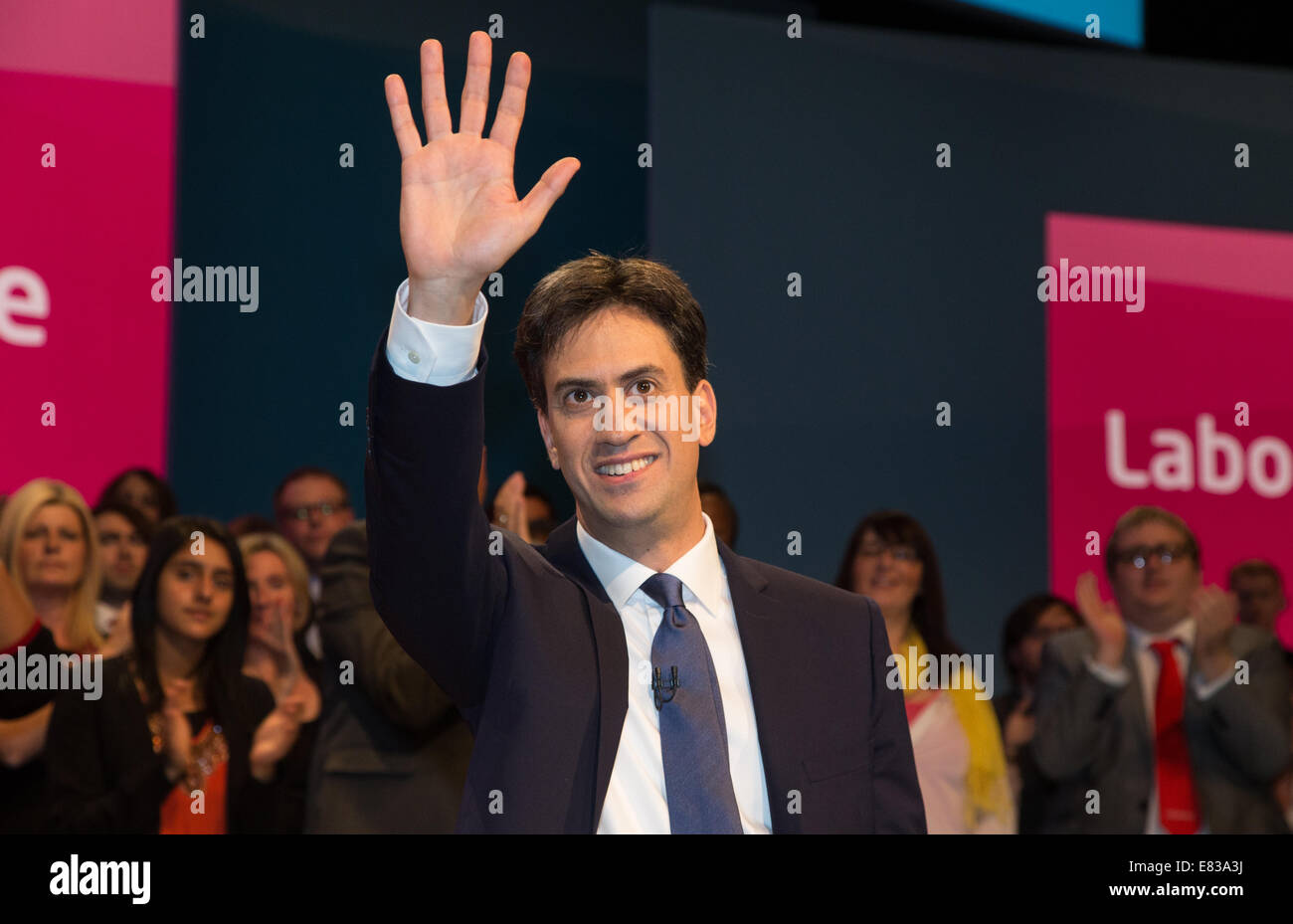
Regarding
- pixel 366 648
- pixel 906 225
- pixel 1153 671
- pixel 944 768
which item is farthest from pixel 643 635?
pixel 906 225

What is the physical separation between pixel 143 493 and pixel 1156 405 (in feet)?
11.9

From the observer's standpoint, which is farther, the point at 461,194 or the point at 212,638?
the point at 212,638

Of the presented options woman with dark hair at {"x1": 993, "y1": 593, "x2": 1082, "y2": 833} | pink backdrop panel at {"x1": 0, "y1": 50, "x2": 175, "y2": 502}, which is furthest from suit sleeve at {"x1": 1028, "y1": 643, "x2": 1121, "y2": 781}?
pink backdrop panel at {"x1": 0, "y1": 50, "x2": 175, "y2": 502}

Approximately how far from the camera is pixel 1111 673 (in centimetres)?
412

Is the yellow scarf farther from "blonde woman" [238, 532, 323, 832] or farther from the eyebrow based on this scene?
the eyebrow

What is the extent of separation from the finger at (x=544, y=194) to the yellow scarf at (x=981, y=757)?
2.39 meters

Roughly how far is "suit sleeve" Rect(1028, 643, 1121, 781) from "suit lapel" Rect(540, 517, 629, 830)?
2.41 metres

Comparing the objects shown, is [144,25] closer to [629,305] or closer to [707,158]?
[707,158]

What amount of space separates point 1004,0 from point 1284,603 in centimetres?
256

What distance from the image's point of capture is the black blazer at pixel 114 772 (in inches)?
130

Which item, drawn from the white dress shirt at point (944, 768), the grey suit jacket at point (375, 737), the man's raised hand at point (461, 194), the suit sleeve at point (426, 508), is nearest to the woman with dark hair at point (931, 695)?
the white dress shirt at point (944, 768)

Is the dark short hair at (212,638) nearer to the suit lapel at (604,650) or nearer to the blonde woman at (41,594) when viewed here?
the blonde woman at (41,594)

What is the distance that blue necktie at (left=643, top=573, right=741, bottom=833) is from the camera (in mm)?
1809

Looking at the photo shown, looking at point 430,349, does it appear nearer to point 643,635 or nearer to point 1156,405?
point 643,635
